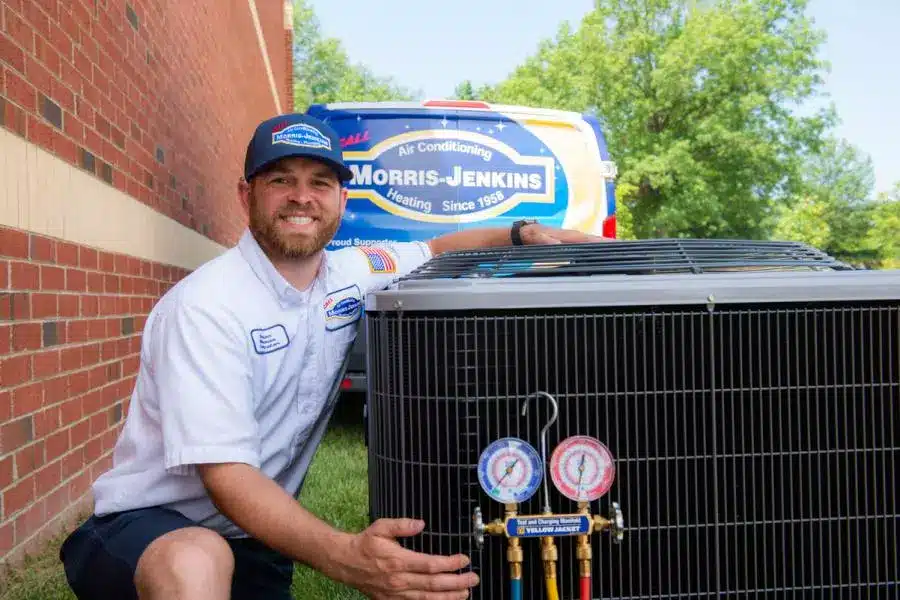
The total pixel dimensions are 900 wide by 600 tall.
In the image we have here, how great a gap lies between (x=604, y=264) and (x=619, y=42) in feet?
91.5

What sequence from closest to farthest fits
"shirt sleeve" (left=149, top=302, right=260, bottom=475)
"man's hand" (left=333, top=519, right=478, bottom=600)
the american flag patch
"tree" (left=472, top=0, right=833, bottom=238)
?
1. "man's hand" (left=333, top=519, right=478, bottom=600)
2. "shirt sleeve" (left=149, top=302, right=260, bottom=475)
3. the american flag patch
4. "tree" (left=472, top=0, right=833, bottom=238)

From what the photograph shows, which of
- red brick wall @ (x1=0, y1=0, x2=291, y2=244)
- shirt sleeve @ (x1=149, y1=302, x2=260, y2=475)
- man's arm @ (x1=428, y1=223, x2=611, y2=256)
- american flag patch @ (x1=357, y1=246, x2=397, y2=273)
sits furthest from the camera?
red brick wall @ (x1=0, y1=0, x2=291, y2=244)

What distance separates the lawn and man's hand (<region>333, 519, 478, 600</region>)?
4.12 feet

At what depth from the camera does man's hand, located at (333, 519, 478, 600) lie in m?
1.87

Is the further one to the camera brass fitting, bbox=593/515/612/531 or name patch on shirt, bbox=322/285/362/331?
name patch on shirt, bbox=322/285/362/331

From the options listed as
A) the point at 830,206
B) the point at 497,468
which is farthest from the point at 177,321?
the point at 830,206

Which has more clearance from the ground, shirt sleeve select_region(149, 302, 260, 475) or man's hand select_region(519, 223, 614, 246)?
man's hand select_region(519, 223, 614, 246)

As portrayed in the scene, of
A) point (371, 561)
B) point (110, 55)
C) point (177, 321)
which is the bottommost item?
point (371, 561)

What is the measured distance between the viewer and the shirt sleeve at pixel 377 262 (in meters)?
2.73

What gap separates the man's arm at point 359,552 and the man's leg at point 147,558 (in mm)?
143

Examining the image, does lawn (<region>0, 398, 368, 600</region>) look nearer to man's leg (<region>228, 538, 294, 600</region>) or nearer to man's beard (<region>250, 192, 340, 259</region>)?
man's leg (<region>228, 538, 294, 600</region>)

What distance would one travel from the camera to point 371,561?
1.88 metres

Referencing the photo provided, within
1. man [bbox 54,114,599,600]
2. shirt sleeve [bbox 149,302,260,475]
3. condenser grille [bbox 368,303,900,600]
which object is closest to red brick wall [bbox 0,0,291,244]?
man [bbox 54,114,599,600]

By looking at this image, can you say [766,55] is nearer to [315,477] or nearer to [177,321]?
[315,477]
